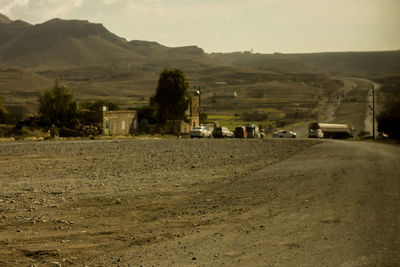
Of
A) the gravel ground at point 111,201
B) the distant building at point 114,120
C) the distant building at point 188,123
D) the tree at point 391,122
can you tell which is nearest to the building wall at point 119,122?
the distant building at point 114,120

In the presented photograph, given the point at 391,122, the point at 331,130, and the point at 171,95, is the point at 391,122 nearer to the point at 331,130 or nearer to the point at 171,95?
the point at 331,130

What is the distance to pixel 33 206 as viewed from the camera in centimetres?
1555

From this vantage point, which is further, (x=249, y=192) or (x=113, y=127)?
(x=113, y=127)

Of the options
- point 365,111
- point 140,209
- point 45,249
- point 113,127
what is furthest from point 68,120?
point 365,111

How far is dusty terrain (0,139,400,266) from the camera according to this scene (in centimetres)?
1129

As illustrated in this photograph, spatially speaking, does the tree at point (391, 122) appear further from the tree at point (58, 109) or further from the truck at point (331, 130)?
the tree at point (58, 109)

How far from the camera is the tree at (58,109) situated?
5083cm

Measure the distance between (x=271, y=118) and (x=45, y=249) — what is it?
118 metres

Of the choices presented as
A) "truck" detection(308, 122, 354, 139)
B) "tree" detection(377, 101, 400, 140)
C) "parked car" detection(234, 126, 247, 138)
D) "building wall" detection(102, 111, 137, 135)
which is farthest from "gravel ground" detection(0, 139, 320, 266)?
"tree" detection(377, 101, 400, 140)

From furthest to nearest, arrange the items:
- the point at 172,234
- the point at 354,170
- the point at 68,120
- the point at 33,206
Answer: the point at 68,120 → the point at 354,170 → the point at 33,206 → the point at 172,234

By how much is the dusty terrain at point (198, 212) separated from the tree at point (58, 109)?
74.7 feet

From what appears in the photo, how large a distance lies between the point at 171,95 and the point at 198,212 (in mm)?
50016

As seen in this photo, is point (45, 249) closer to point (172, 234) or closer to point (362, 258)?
point (172, 234)

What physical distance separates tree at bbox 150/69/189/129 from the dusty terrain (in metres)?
36.3
